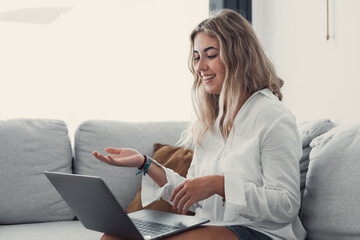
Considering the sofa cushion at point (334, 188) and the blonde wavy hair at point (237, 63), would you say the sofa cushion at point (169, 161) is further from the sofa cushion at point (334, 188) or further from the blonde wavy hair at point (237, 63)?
the sofa cushion at point (334, 188)

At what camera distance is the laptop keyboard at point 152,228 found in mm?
1227

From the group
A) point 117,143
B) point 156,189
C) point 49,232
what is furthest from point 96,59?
point 156,189

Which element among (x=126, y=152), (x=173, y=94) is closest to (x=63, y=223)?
(x=126, y=152)

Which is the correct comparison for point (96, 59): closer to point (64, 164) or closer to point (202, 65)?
point (64, 164)

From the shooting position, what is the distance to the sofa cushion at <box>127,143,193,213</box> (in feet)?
6.37

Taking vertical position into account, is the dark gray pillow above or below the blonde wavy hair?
below

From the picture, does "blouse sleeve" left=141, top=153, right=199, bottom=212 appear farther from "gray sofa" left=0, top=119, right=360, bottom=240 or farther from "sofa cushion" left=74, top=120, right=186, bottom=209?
"sofa cushion" left=74, top=120, right=186, bottom=209

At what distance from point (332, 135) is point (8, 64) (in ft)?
6.27

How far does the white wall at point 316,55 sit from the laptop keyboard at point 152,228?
2.94 feet

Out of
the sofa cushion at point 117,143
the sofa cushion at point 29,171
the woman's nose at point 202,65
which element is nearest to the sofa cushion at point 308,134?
the woman's nose at point 202,65

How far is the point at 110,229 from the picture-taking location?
1.26 metres

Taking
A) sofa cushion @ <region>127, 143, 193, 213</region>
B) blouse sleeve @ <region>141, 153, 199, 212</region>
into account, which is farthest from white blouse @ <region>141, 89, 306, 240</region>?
sofa cushion @ <region>127, 143, 193, 213</region>

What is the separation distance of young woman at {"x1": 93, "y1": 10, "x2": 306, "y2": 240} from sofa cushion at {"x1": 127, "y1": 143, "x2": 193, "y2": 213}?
1.01 feet

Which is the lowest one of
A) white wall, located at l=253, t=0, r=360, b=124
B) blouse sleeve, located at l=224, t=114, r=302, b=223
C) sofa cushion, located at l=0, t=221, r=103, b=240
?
sofa cushion, located at l=0, t=221, r=103, b=240
